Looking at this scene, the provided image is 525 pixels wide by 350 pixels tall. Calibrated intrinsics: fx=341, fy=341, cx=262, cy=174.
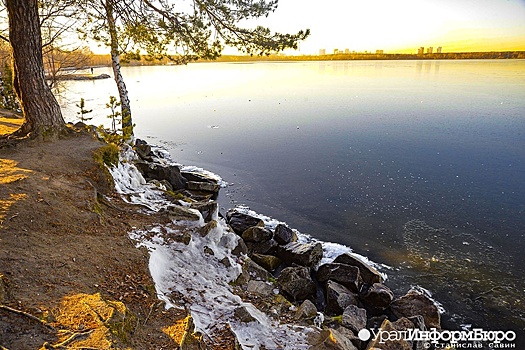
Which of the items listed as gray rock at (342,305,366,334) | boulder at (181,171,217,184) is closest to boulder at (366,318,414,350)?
gray rock at (342,305,366,334)

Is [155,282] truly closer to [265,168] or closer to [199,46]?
[199,46]

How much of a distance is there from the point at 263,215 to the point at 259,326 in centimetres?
765

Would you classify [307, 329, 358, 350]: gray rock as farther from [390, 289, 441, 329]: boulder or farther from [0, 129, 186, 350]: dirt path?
[390, 289, 441, 329]: boulder

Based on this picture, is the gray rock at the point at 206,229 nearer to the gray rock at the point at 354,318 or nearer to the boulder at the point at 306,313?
the boulder at the point at 306,313

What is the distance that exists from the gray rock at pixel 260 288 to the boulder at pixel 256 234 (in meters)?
3.24

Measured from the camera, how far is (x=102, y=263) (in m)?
5.50

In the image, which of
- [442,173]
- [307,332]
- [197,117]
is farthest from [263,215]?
[197,117]

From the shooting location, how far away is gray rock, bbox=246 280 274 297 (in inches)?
281

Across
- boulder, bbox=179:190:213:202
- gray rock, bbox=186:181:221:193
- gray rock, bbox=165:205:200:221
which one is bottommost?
boulder, bbox=179:190:213:202

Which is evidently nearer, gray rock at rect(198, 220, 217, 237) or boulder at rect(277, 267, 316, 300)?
gray rock at rect(198, 220, 217, 237)

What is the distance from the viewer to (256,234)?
10953 millimetres

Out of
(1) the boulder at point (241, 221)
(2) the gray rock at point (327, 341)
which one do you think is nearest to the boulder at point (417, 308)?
(2) the gray rock at point (327, 341)

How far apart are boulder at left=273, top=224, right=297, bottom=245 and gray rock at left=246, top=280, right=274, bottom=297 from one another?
318cm

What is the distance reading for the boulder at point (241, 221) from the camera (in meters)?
11.7
